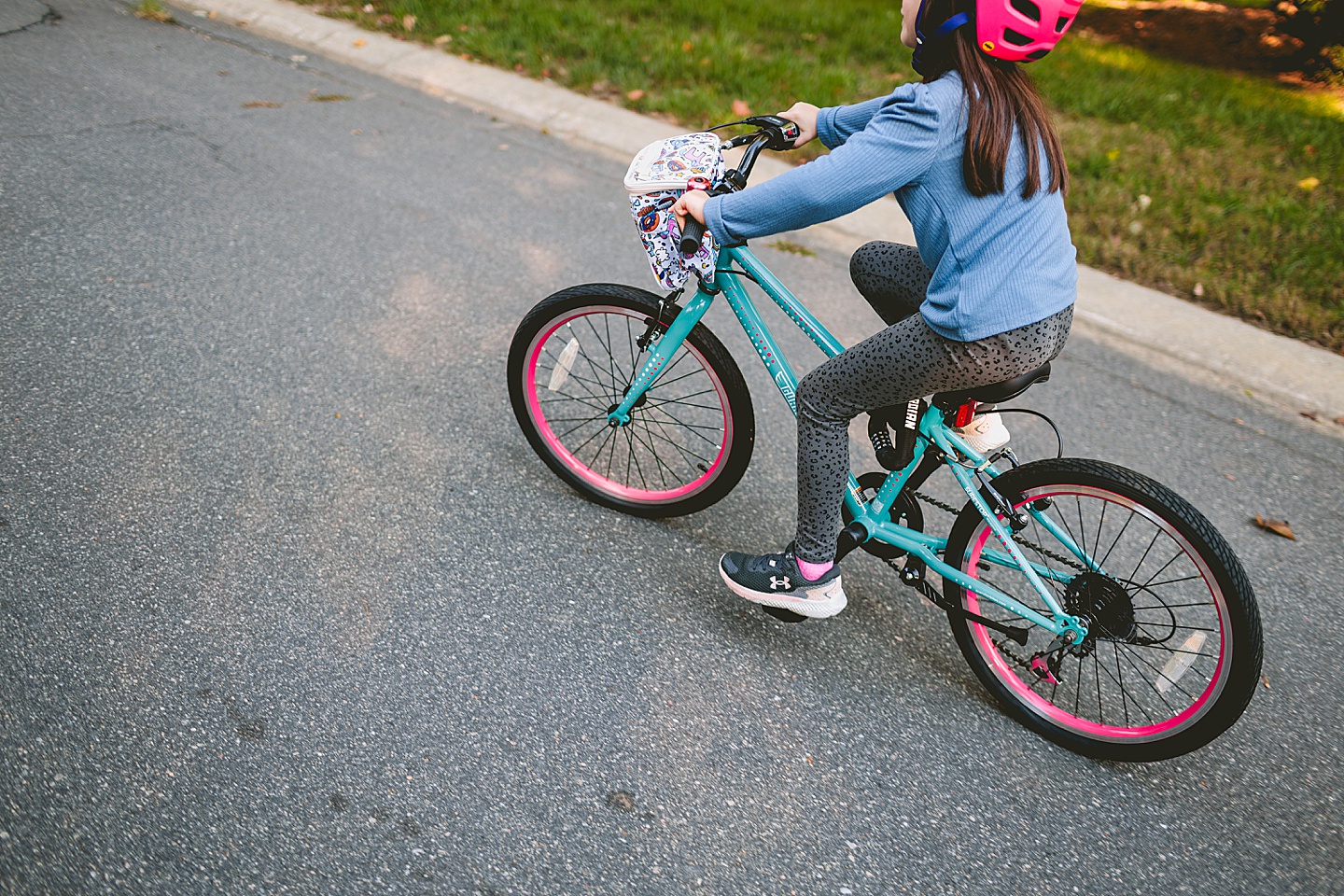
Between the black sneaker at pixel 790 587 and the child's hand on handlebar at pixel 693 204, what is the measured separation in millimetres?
1003

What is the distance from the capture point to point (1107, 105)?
259 inches

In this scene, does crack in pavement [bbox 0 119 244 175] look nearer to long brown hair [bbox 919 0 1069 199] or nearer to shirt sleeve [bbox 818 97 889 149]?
shirt sleeve [bbox 818 97 889 149]

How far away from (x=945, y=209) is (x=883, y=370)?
401 mm

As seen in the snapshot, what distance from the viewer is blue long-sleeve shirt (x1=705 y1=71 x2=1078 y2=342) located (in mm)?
1751

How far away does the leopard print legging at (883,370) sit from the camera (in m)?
1.94

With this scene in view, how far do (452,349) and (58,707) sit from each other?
6.39 feet

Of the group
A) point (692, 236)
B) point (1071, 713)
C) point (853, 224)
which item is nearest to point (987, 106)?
point (692, 236)

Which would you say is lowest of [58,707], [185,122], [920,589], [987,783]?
[987,783]

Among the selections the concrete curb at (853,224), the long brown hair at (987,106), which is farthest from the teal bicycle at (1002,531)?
the concrete curb at (853,224)

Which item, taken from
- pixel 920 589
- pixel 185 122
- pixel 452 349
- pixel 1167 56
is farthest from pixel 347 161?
pixel 1167 56

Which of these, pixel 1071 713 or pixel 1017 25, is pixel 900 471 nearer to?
pixel 1071 713

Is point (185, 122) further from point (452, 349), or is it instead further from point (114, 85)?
point (452, 349)

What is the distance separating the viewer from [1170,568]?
9.46 feet

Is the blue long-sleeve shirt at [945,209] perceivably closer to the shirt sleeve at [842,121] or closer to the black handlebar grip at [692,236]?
the black handlebar grip at [692,236]
